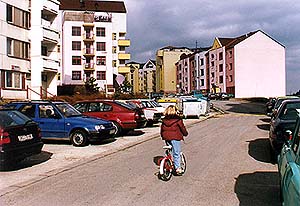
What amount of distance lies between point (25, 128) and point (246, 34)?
76.5 m

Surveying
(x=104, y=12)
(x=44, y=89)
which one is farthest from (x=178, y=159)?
(x=104, y=12)

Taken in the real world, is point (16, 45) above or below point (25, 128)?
above

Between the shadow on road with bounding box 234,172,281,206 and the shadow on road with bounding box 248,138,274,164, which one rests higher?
the shadow on road with bounding box 248,138,274,164

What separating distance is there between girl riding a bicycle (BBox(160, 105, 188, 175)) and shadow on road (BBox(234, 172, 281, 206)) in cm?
131

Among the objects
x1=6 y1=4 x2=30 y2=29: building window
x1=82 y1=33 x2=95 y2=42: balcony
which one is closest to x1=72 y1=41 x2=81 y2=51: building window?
x1=82 y1=33 x2=95 y2=42: balcony

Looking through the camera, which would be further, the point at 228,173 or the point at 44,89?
the point at 44,89

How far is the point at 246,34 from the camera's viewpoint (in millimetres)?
82312

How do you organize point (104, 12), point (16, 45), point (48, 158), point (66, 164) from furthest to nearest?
1. point (104, 12)
2. point (16, 45)
3. point (48, 158)
4. point (66, 164)

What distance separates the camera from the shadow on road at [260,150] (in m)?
11.5

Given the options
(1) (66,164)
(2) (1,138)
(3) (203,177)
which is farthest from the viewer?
(1) (66,164)

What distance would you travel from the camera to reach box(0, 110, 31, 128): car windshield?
9.89m

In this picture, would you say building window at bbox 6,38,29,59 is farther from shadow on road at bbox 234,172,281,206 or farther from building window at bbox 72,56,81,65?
building window at bbox 72,56,81,65

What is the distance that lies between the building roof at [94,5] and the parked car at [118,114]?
63066mm

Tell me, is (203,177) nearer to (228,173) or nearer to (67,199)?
(228,173)
